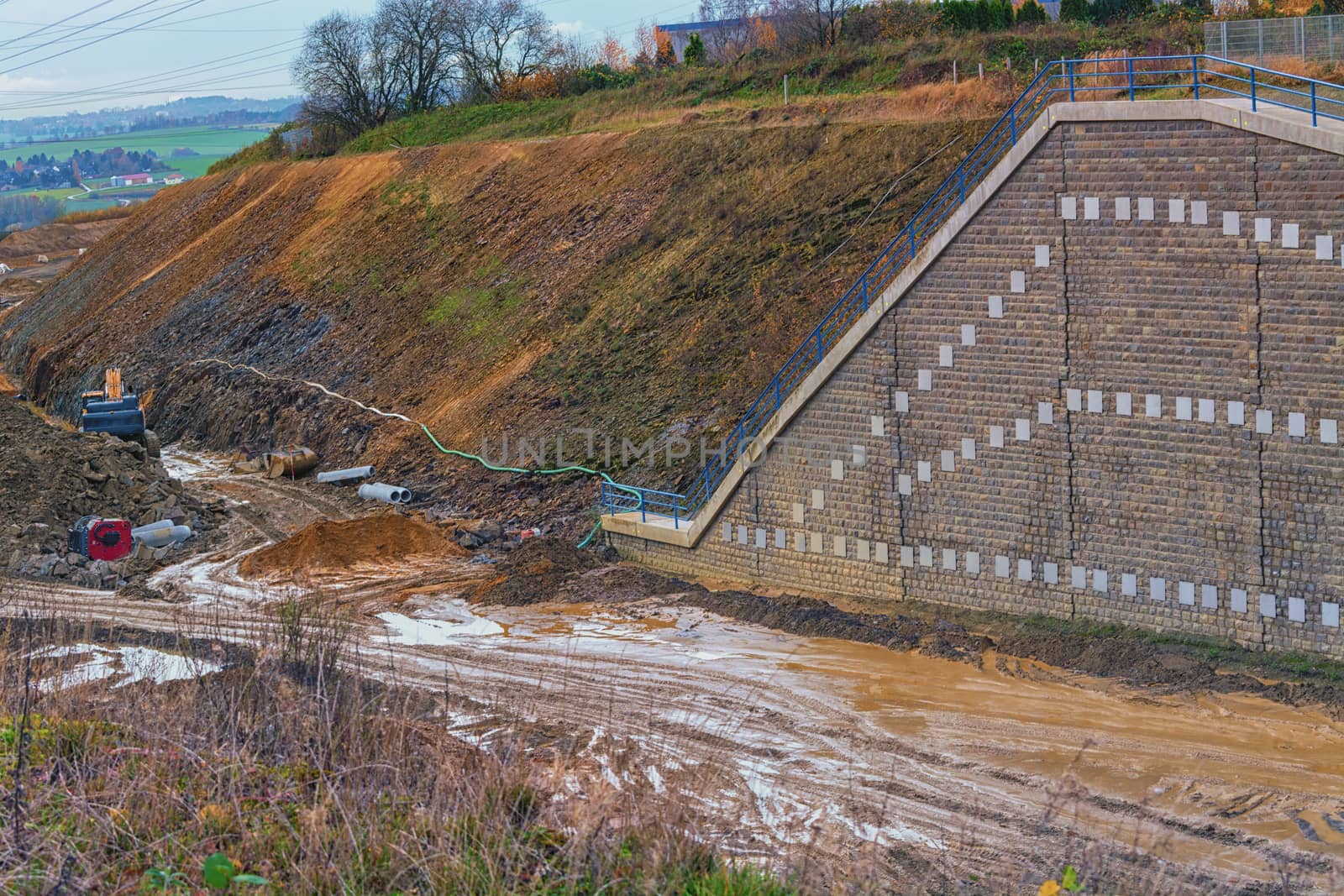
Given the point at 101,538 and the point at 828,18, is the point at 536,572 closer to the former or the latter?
the point at 101,538

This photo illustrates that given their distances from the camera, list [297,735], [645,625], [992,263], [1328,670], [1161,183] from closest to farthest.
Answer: [297,735], [1328,670], [1161,183], [992,263], [645,625]

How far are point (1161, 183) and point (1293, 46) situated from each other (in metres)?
11.3

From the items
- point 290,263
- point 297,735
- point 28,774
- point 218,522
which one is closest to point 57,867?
point 28,774

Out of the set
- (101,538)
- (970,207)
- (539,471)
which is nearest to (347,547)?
(101,538)

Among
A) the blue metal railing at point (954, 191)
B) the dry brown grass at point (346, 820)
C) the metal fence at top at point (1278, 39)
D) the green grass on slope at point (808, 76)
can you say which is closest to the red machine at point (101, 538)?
the blue metal railing at point (954, 191)

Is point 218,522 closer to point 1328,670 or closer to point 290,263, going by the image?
point 290,263

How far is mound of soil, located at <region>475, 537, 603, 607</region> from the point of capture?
2312cm

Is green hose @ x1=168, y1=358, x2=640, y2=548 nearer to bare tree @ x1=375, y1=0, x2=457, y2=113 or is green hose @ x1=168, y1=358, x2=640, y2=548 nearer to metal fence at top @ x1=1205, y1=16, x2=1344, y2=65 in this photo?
metal fence at top @ x1=1205, y1=16, x2=1344, y2=65

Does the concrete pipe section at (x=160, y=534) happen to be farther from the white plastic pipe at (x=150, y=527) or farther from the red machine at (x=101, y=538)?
the red machine at (x=101, y=538)

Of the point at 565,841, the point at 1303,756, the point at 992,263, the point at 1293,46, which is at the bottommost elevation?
the point at 1303,756

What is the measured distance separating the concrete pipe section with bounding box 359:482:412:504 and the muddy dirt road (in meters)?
7.37

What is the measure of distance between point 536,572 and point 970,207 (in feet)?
32.9

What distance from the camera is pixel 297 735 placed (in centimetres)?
1153

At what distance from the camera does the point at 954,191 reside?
69.0 feet
